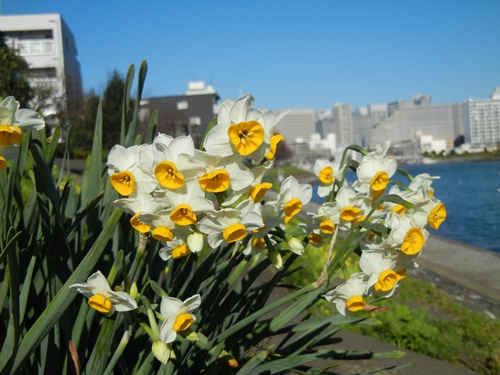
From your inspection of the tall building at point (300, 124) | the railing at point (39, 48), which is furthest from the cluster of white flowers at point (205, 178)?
the tall building at point (300, 124)

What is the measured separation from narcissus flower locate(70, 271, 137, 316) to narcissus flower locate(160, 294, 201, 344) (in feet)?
0.19

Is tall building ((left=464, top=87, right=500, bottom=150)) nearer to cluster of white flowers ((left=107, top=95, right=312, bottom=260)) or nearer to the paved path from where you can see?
the paved path

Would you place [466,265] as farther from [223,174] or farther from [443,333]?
[223,174]

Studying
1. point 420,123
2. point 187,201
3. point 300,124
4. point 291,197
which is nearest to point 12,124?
point 187,201

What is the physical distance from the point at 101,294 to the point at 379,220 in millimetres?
645

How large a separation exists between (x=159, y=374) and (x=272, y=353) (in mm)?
440

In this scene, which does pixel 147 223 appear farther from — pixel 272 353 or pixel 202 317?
pixel 272 353

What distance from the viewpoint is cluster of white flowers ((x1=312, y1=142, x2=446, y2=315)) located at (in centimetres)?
109

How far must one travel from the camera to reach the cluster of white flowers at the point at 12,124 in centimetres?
90

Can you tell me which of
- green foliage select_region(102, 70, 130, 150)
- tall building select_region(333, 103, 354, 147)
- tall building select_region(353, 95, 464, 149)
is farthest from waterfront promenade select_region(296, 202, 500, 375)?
tall building select_region(333, 103, 354, 147)

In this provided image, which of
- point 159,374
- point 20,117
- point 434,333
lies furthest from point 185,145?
point 434,333

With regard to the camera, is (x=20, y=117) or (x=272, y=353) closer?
(x=20, y=117)

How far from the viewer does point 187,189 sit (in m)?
0.90

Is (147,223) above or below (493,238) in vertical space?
above
